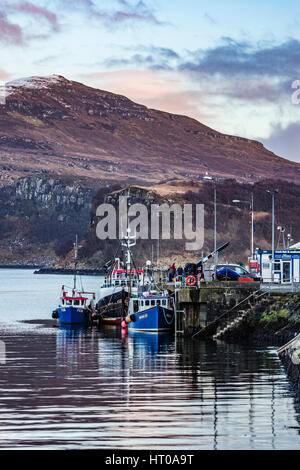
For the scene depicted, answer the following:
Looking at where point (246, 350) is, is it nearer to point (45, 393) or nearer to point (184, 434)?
point (45, 393)

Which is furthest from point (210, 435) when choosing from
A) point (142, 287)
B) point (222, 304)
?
point (142, 287)

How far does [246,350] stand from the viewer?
2280 inches

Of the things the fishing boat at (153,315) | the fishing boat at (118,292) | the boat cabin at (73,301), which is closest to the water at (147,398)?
the fishing boat at (153,315)

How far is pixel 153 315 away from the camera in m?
76.2

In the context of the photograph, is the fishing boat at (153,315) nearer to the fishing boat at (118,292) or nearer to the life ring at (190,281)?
the life ring at (190,281)

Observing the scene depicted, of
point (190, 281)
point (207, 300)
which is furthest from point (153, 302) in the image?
point (207, 300)

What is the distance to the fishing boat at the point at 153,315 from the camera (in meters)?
75.6

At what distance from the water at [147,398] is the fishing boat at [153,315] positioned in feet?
36.4

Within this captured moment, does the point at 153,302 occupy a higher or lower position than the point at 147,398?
higher

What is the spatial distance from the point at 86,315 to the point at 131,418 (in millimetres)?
61871

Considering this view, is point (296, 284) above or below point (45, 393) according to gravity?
above

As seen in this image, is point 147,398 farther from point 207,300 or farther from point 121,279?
point 121,279

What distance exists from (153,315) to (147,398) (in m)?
38.1
